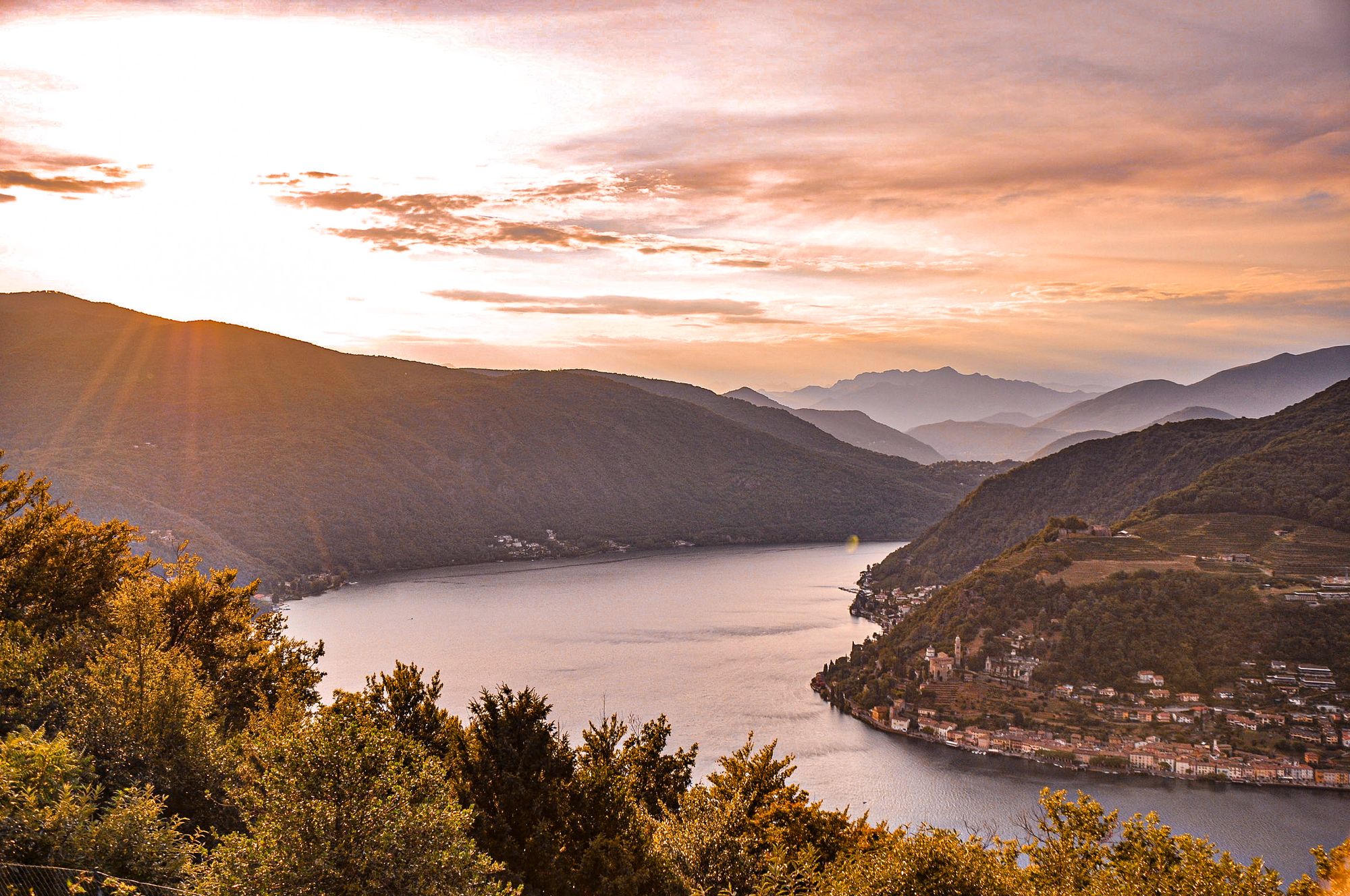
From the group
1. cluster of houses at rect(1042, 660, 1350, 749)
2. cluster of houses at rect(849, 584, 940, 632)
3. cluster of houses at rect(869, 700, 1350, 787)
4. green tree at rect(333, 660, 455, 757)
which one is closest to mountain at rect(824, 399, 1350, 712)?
cluster of houses at rect(1042, 660, 1350, 749)

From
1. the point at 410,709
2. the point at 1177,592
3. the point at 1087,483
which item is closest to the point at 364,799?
the point at 410,709

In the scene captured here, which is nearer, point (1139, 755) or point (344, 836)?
point (344, 836)

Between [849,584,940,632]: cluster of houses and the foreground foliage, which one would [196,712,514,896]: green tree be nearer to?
the foreground foliage

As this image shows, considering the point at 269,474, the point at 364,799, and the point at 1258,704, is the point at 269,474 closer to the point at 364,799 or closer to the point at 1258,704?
the point at 1258,704

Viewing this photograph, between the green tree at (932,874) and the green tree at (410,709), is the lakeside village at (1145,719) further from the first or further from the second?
the green tree at (410,709)

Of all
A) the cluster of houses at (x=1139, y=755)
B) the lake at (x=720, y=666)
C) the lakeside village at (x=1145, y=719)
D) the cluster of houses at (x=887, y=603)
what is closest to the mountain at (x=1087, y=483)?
the cluster of houses at (x=887, y=603)

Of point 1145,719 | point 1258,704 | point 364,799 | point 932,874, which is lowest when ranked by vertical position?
point 1145,719

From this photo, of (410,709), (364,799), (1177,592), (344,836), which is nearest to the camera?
(344,836)

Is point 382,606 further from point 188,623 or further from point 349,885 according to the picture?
point 349,885

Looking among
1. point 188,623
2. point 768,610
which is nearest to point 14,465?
point 768,610
